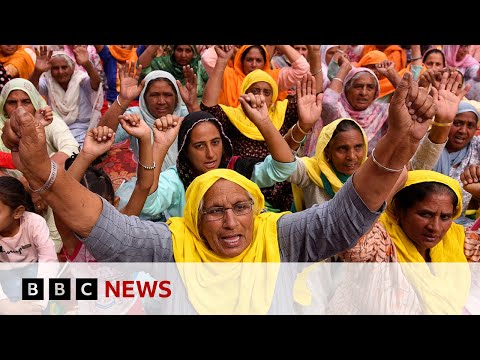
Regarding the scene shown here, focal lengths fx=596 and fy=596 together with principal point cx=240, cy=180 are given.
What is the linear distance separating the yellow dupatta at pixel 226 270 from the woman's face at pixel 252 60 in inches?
93.4

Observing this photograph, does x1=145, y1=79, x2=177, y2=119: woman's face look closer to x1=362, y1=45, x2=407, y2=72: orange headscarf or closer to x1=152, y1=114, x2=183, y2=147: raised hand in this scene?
x1=152, y1=114, x2=183, y2=147: raised hand

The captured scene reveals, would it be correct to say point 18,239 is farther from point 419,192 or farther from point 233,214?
point 419,192

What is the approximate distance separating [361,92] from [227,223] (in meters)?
2.22

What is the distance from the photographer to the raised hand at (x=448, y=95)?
2111 millimetres

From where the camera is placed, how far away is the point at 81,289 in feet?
6.97

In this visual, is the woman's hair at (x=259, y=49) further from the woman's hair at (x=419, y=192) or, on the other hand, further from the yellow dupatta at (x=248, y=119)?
the woman's hair at (x=419, y=192)

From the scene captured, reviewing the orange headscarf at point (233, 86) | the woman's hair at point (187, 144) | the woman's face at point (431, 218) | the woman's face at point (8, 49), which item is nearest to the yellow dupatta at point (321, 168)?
the woman's hair at point (187, 144)

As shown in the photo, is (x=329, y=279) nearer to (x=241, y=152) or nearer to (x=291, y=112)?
(x=241, y=152)

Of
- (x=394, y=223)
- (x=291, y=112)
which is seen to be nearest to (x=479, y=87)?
(x=291, y=112)

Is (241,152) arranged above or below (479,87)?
below

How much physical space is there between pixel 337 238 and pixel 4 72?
3.04 meters

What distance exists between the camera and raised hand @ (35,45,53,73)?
12.0 ft

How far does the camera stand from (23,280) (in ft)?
6.95

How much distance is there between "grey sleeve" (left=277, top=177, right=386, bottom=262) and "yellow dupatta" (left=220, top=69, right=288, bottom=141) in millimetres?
1388
